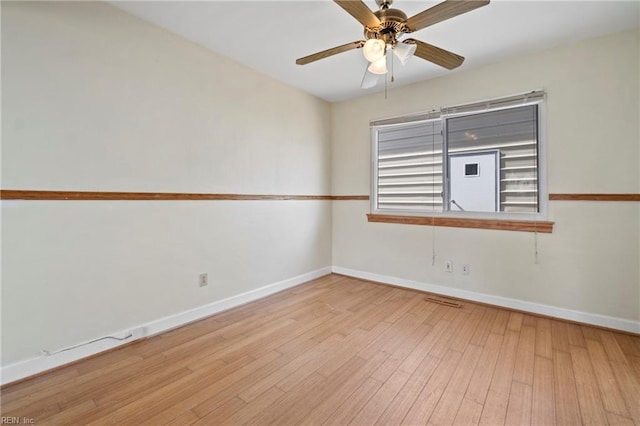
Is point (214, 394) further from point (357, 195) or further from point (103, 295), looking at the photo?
point (357, 195)

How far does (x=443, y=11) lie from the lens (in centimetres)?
146

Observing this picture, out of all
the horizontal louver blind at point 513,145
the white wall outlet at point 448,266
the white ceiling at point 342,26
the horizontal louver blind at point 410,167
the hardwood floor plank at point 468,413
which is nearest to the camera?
the hardwood floor plank at point 468,413

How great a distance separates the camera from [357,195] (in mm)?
3824

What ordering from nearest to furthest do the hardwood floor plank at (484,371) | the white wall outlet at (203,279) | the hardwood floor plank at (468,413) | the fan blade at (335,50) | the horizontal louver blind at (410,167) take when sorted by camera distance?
the hardwood floor plank at (468,413) < the hardwood floor plank at (484,371) < the fan blade at (335,50) < the white wall outlet at (203,279) < the horizontal louver blind at (410,167)

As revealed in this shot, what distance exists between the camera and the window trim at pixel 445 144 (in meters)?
2.59

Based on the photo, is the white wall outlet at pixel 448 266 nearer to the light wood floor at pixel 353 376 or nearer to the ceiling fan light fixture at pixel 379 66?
the light wood floor at pixel 353 376

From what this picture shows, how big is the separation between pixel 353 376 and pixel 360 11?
2.05 metres

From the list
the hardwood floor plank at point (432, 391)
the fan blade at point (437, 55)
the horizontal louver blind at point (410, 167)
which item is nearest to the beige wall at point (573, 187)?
the horizontal louver blind at point (410, 167)

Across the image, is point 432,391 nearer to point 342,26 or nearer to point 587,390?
point 587,390

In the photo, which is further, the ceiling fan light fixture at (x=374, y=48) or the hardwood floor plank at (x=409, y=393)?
the ceiling fan light fixture at (x=374, y=48)

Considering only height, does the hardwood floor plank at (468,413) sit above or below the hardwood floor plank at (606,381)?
below

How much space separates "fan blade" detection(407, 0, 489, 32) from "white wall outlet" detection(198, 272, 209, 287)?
243cm

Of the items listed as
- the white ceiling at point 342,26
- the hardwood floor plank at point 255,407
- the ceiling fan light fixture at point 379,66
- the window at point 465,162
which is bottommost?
the hardwood floor plank at point 255,407

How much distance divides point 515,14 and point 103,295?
3.49 m
